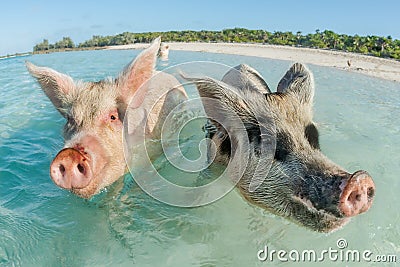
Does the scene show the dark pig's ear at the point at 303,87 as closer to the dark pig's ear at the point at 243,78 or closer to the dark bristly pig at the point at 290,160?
the dark bristly pig at the point at 290,160

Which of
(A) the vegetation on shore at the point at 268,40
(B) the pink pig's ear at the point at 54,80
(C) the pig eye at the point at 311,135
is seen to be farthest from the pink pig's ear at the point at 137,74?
(A) the vegetation on shore at the point at 268,40

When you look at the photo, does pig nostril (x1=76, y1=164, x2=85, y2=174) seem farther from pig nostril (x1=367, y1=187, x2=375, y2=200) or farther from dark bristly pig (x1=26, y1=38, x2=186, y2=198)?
pig nostril (x1=367, y1=187, x2=375, y2=200)

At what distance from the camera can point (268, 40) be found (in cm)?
4941

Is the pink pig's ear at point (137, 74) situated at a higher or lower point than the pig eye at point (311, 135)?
higher

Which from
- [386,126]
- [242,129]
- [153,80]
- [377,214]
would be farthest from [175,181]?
[386,126]

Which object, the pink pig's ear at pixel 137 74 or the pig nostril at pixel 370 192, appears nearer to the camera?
the pig nostril at pixel 370 192

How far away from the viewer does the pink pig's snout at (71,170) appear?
3.25m

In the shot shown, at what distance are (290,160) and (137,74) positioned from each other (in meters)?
2.51

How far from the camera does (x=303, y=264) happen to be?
3.48 meters

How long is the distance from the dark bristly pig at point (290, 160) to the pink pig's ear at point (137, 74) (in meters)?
1.28

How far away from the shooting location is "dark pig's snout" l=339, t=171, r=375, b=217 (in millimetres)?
2324

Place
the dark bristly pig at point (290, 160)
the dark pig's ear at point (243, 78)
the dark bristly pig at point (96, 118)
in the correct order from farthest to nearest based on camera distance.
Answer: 1. the dark pig's ear at point (243, 78)
2. the dark bristly pig at point (96, 118)
3. the dark bristly pig at point (290, 160)

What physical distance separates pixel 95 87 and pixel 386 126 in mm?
6231

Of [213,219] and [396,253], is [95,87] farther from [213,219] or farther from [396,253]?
[396,253]
